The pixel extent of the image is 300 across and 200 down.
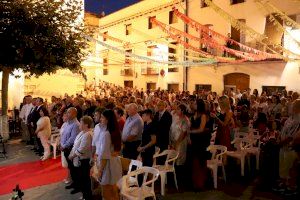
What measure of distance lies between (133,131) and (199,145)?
1.42 m

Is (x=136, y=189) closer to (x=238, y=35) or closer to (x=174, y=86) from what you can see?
(x=238, y=35)

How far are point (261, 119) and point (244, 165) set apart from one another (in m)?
1.26

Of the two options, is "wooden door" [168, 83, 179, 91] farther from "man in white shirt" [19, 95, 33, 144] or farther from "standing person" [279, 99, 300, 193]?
"standing person" [279, 99, 300, 193]

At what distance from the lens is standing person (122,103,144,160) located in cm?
687

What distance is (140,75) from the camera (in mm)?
27969

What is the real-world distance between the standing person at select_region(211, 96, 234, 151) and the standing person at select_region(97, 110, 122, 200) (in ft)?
10.6

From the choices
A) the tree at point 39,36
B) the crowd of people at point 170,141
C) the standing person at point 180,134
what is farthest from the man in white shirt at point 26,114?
the standing person at point 180,134

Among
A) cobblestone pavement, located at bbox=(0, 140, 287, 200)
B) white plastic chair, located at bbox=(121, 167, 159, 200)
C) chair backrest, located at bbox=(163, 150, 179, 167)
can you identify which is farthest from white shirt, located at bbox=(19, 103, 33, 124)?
white plastic chair, located at bbox=(121, 167, 159, 200)

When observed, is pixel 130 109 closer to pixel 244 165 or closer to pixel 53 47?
pixel 244 165

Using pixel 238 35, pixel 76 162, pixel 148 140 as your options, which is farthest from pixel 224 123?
pixel 238 35

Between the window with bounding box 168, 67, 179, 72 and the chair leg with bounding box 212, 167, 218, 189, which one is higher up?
the window with bounding box 168, 67, 179, 72

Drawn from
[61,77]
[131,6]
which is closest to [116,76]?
[131,6]

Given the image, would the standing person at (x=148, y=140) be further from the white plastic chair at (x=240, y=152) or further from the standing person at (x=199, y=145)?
the white plastic chair at (x=240, y=152)

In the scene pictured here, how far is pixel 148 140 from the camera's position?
6844 millimetres
